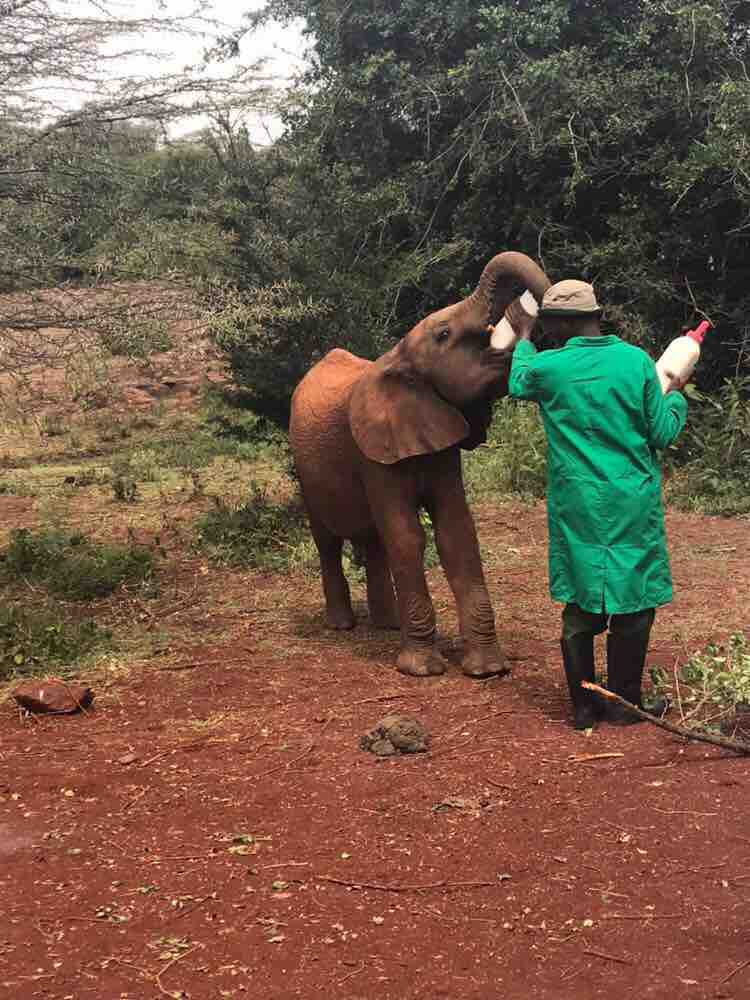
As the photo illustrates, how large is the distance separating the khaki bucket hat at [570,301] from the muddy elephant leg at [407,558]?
58.1 inches

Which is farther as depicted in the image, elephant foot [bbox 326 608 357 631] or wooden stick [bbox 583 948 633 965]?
elephant foot [bbox 326 608 357 631]

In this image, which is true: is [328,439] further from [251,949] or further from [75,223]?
[251,949]

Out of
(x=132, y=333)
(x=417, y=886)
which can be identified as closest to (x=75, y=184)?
(x=132, y=333)

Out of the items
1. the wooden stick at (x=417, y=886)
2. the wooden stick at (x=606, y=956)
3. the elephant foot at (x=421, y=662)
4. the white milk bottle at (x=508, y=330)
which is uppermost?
the white milk bottle at (x=508, y=330)

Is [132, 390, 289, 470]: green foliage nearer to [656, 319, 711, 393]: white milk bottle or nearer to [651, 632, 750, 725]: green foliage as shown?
[656, 319, 711, 393]: white milk bottle

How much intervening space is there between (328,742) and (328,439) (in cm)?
224

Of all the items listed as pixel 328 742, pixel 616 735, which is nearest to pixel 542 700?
pixel 616 735

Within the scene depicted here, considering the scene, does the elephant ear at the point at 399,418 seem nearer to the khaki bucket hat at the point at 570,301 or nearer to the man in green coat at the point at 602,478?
the man in green coat at the point at 602,478

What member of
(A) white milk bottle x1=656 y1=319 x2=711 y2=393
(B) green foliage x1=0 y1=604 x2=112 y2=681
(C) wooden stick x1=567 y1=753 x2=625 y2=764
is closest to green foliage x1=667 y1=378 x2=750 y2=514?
(A) white milk bottle x1=656 y1=319 x2=711 y2=393

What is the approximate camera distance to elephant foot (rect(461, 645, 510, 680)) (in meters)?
6.05

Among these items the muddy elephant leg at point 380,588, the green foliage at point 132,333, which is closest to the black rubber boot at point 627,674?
the muddy elephant leg at point 380,588

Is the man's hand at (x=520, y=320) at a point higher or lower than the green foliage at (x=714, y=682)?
higher

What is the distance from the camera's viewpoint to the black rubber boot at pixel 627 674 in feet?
16.4

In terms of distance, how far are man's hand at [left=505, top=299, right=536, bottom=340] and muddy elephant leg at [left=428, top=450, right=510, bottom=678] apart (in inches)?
35.7
